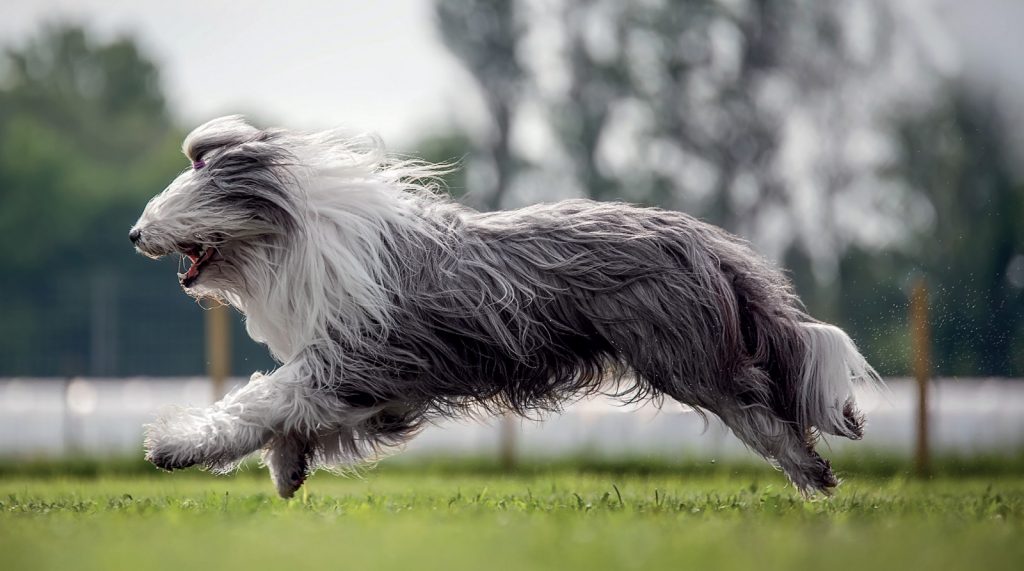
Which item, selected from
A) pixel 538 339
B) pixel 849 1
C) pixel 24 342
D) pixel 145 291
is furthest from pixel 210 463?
pixel 24 342

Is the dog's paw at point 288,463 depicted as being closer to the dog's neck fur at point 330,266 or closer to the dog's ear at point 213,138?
the dog's neck fur at point 330,266

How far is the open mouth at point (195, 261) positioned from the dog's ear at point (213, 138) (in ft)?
1.34

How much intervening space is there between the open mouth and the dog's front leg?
0.64 m

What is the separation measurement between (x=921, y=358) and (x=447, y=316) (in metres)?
4.56

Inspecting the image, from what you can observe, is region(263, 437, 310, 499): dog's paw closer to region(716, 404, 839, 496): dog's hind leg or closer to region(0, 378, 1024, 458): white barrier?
region(716, 404, 839, 496): dog's hind leg

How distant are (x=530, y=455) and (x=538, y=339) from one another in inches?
189

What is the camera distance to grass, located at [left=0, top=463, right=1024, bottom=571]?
3.75m

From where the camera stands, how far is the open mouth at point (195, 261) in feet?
19.0

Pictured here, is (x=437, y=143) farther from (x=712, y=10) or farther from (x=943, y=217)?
(x=943, y=217)

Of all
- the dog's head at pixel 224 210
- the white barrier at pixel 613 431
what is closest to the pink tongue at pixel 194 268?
the dog's head at pixel 224 210

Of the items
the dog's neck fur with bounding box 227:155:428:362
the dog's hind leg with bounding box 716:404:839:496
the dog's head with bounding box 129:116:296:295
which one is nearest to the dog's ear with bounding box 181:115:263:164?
the dog's head with bounding box 129:116:296:295

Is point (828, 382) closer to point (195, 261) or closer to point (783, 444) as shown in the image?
point (783, 444)

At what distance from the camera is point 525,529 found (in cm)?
438

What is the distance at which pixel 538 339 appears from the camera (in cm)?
550
